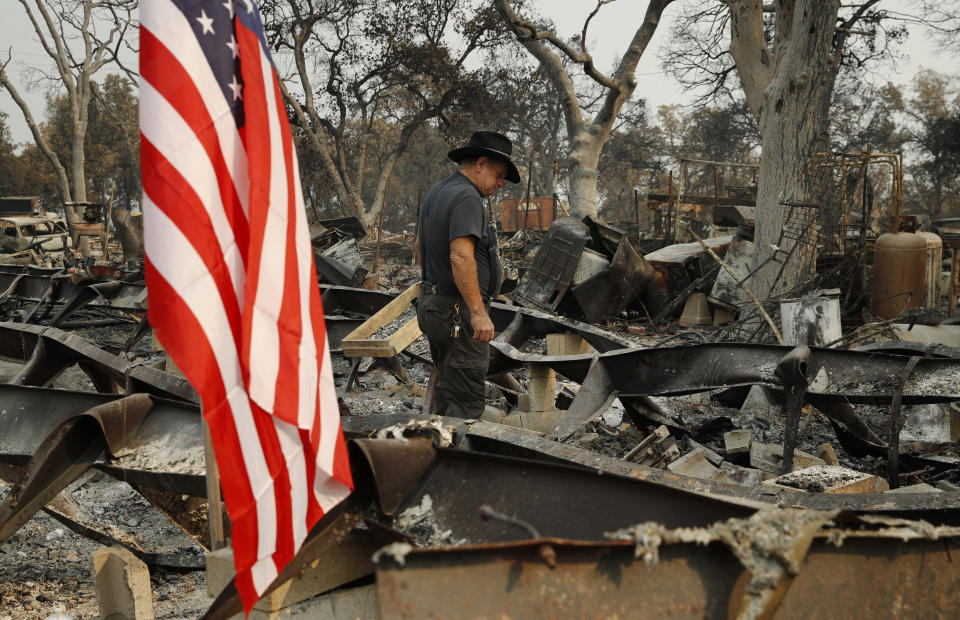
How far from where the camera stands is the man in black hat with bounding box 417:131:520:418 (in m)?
4.20

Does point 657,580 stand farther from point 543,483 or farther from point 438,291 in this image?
point 438,291

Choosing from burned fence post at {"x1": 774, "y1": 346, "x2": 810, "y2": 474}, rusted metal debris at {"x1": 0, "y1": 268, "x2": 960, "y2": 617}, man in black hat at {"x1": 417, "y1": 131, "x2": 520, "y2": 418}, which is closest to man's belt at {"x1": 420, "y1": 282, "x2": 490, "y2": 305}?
man in black hat at {"x1": 417, "y1": 131, "x2": 520, "y2": 418}

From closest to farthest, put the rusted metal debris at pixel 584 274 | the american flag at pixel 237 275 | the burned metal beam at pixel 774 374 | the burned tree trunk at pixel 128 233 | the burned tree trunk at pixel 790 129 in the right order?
1. the american flag at pixel 237 275
2. the burned metal beam at pixel 774 374
3. the burned tree trunk at pixel 790 129
4. the rusted metal debris at pixel 584 274
5. the burned tree trunk at pixel 128 233

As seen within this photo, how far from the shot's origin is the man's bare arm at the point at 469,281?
13.7 feet

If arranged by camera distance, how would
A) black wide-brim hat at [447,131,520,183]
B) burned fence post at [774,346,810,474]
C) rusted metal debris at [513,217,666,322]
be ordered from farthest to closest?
rusted metal debris at [513,217,666,322]
black wide-brim hat at [447,131,520,183]
burned fence post at [774,346,810,474]

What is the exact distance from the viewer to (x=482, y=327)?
167 inches

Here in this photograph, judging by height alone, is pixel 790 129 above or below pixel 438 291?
above

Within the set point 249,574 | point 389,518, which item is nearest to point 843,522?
point 389,518

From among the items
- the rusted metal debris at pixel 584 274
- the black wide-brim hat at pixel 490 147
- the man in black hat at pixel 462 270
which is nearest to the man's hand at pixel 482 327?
the man in black hat at pixel 462 270

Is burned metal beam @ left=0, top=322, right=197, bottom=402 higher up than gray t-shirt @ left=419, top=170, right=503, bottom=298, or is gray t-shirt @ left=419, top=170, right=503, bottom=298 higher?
gray t-shirt @ left=419, top=170, right=503, bottom=298

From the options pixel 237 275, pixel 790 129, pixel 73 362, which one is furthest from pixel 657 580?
pixel 790 129

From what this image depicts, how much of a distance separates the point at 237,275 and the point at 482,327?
248 cm

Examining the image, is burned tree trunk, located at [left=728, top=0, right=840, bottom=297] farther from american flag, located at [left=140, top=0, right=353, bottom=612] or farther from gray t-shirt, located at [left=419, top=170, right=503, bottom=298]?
american flag, located at [left=140, top=0, right=353, bottom=612]

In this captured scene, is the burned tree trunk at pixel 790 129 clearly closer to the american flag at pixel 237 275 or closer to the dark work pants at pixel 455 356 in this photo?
the dark work pants at pixel 455 356
